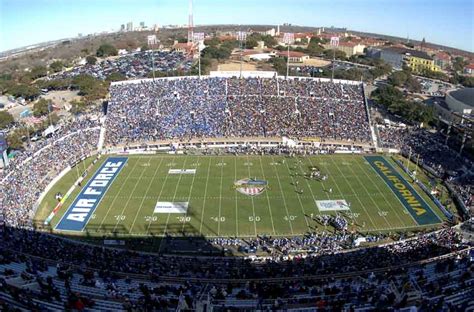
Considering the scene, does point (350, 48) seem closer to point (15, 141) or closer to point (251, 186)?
point (251, 186)

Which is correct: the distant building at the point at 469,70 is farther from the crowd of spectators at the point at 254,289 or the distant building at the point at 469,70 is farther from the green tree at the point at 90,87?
the crowd of spectators at the point at 254,289

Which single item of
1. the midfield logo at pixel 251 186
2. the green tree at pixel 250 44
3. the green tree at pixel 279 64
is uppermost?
the green tree at pixel 250 44

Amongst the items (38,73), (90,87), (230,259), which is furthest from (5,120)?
(230,259)

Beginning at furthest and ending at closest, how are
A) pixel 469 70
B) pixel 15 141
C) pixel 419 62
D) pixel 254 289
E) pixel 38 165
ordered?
pixel 419 62, pixel 469 70, pixel 15 141, pixel 38 165, pixel 254 289

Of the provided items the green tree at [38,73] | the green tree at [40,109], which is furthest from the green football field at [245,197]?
the green tree at [38,73]

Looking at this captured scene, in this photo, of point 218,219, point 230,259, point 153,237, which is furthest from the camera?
point 218,219

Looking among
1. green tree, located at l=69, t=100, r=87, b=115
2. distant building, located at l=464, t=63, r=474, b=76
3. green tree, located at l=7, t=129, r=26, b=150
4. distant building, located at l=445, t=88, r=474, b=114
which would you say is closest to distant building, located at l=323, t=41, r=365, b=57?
distant building, located at l=464, t=63, r=474, b=76
